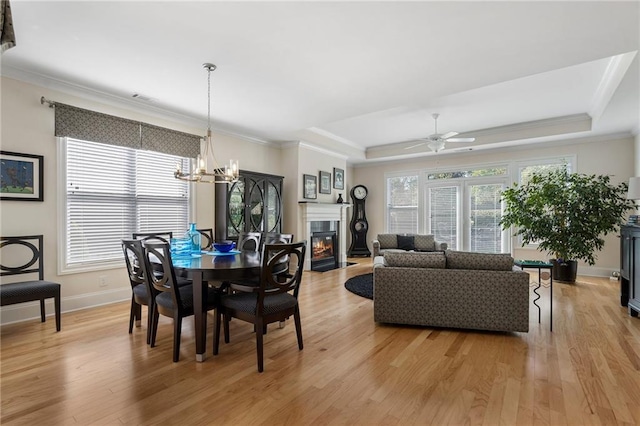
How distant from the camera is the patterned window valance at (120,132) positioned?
371 centimetres

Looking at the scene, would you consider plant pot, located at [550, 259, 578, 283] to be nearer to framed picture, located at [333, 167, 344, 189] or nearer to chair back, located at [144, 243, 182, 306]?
framed picture, located at [333, 167, 344, 189]

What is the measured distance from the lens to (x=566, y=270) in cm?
543

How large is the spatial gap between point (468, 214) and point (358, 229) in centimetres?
269

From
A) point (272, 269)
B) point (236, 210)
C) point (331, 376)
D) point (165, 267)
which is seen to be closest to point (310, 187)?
point (236, 210)

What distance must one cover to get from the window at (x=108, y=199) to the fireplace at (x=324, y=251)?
9.10 feet

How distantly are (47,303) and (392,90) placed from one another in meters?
4.62

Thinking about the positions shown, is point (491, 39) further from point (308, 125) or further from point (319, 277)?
point (319, 277)

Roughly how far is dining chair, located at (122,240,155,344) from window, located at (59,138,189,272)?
120 cm

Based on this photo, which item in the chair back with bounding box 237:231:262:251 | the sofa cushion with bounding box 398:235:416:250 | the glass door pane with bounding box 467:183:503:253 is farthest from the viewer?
the glass door pane with bounding box 467:183:503:253

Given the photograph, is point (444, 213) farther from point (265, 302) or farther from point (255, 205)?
point (265, 302)

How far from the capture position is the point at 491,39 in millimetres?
2752

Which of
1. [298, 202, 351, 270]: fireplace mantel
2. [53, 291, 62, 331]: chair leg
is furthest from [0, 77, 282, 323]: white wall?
[298, 202, 351, 270]: fireplace mantel

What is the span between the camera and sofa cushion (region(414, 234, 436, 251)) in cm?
668

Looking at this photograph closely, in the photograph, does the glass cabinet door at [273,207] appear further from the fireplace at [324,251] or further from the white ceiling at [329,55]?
the white ceiling at [329,55]
